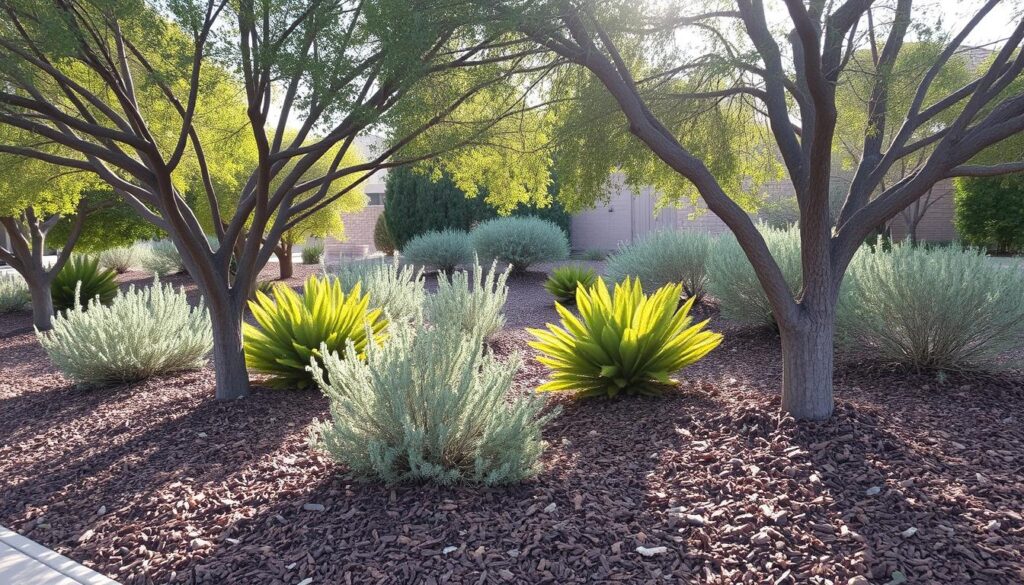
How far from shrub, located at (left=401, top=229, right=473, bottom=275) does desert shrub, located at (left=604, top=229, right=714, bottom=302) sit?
7.22 meters

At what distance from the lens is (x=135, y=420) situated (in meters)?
5.91

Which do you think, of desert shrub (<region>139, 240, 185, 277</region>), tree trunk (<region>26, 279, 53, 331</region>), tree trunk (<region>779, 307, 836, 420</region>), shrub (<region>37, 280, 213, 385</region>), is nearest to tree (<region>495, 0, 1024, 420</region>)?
tree trunk (<region>779, 307, 836, 420</region>)

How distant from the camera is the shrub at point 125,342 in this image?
6.94 metres

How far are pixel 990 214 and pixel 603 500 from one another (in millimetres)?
18129

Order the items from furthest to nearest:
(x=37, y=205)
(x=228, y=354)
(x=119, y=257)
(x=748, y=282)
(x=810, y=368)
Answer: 1. (x=119, y=257)
2. (x=37, y=205)
3. (x=748, y=282)
4. (x=228, y=354)
5. (x=810, y=368)

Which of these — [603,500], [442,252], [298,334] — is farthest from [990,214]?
[603,500]

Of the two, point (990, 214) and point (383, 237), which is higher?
point (383, 237)

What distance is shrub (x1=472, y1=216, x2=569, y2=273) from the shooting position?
1803cm

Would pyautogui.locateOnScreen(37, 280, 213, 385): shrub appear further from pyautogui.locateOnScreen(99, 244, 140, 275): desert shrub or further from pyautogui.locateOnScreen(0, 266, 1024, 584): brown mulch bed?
pyautogui.locateOnScreen(99, 244, 140, 275): desert shrub

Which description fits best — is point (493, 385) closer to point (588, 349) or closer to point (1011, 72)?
point (588, 349)

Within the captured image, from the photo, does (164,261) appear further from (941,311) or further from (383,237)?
(941,311)

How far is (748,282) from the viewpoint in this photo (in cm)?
855

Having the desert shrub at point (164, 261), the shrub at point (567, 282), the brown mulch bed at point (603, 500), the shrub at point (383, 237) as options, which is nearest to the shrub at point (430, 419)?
the brown mulch bed at point (603, 500)

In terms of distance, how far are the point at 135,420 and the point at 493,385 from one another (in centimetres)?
333
